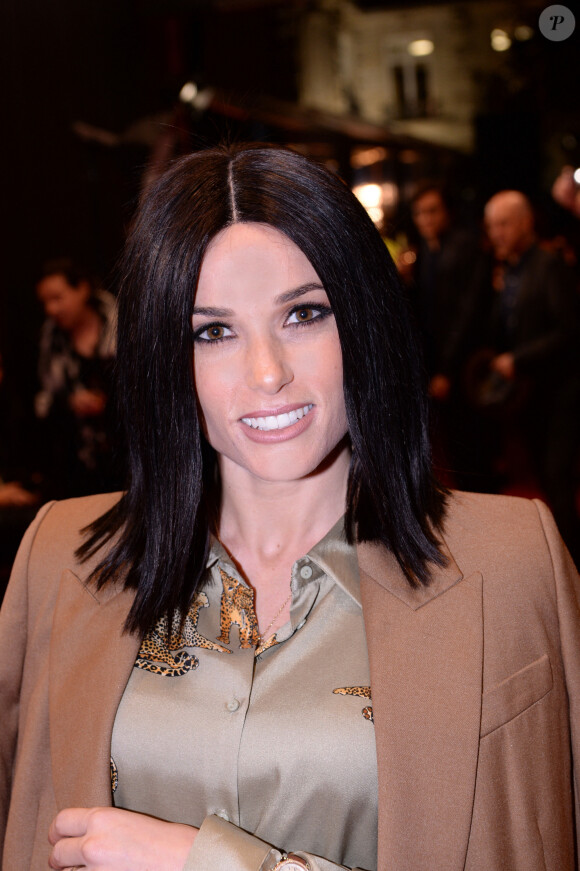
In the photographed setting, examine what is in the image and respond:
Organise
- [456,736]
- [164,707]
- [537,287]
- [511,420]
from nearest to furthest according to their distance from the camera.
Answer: [456,736] < [164,707] < [537,287] < [511,420]

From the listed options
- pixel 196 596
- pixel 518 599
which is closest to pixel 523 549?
pixel 518 599

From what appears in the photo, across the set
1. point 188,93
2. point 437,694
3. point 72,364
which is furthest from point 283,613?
point 188,93

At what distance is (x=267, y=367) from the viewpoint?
3.74ft

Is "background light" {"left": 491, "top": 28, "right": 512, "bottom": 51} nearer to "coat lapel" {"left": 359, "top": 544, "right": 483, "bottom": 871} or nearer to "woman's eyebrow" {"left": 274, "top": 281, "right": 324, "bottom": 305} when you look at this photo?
"woman's eyebrow" {"left": 274, "top": 281, "right": 324, "bottom": 305}

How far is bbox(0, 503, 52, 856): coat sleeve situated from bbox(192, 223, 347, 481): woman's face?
46 cm

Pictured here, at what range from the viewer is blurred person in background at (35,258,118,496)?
3889 millimetres

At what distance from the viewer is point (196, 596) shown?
1307 millimetres

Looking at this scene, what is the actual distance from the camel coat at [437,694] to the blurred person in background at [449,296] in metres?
2.97

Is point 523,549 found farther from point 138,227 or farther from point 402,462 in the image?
point 138,227

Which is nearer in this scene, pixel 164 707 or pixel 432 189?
pixel 164 707

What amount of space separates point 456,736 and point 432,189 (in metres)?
3.97

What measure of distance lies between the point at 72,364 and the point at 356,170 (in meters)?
2.17

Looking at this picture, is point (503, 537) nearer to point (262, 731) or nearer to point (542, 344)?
point (262, 731)

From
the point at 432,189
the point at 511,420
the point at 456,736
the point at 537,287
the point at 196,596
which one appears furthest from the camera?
the point at 432,189
